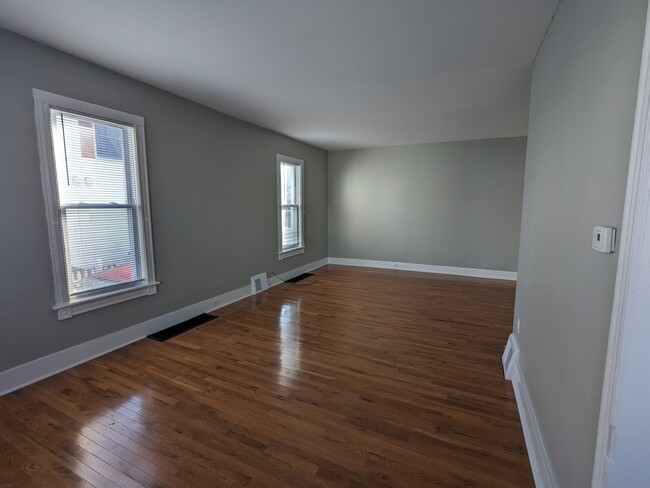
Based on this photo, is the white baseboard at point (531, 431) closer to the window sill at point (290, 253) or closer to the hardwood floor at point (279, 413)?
the hardwood floor at point (279, 413)

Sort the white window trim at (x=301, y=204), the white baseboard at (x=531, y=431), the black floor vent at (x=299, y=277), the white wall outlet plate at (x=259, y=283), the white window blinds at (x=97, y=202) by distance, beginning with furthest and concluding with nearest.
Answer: the black floor vent at (x=299, y=277)
the white window trim at (x=301, y=204)
the white wall outlet plate at (x=259, y=283)
the white window blinds at (x=97, y=202)
the white baseboard at (x=531, y=431)

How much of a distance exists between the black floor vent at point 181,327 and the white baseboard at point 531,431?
310 centimetres

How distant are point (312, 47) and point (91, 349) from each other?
3.16 meters

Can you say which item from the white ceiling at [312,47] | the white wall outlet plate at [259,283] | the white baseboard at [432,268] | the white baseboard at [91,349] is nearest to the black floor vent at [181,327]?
the white baseboard at [91,349]

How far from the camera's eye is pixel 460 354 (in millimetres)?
2766

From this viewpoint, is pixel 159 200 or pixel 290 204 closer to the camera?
pixel 159 200

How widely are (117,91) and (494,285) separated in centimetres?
574

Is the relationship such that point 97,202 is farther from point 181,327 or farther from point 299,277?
point 299,277

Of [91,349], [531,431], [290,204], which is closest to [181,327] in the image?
[91,349]

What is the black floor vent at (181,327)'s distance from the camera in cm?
314

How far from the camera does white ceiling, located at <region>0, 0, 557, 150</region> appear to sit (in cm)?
184

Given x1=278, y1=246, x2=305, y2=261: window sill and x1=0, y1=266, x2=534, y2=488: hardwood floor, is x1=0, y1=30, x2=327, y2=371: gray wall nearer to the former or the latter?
x1=278, y1=246, x2=305, y2=261: window sill

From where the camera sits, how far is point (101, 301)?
271cm

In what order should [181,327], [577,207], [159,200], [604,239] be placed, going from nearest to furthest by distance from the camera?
[604,239] → [577,207] → [159,200] → [181,327]
